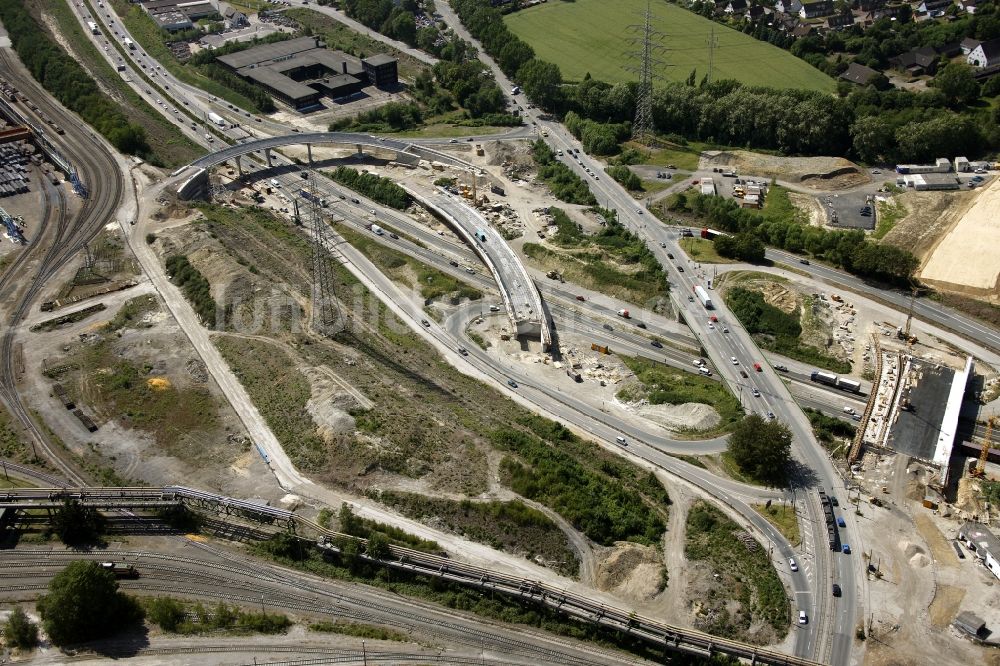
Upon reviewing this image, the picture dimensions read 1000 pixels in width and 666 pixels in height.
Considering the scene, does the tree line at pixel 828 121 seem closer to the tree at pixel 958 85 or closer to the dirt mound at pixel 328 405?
the tree at pixel 958 85

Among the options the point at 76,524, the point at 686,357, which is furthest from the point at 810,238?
the point at 76,524

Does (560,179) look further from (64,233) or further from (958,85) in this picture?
(958,85)

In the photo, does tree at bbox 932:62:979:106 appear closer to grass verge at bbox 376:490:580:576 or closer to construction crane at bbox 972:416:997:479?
construction crane at bbox 972:416:997:479

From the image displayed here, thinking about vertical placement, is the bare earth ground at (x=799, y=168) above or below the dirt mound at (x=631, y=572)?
above

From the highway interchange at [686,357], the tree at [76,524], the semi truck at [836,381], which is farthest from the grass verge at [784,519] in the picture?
the tree at [76,524]

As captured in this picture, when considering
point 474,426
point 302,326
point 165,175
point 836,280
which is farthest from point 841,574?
point 165,175

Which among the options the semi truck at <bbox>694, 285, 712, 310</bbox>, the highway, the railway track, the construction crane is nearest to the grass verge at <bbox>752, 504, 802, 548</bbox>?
the highway

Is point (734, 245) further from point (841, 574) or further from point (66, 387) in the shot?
point (66, 387)
